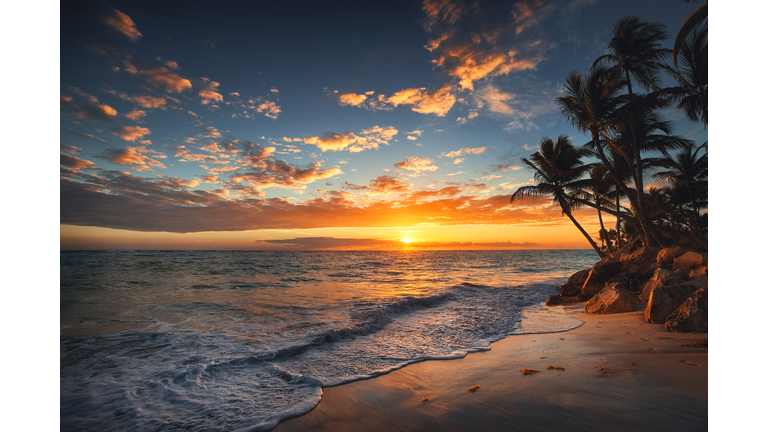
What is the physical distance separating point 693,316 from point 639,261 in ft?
27.5

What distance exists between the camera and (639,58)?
14.3 metres

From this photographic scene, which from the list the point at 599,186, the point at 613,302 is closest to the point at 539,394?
the point at 613,302

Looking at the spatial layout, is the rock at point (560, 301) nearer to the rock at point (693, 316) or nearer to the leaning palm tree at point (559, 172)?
the rock at point (693, 316)

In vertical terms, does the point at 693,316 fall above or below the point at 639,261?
below

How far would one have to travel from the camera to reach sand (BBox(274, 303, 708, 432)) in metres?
3.00

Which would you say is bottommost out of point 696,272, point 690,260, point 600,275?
point 600,275

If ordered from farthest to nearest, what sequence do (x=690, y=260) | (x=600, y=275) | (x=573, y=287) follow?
(x=573, y=287) < (x=600, y=275) < (x=690, y=260)

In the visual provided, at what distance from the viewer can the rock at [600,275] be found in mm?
12234

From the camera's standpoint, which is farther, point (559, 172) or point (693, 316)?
point (559, 172)

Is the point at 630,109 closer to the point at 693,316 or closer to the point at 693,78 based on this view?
the point at 693,78

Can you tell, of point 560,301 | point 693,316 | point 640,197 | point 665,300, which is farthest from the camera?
point 640,197

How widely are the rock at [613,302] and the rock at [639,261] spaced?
12.2 feet

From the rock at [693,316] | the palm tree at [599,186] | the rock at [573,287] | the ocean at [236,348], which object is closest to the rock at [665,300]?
the rock at [693,316]

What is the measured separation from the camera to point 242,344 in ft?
20.6
